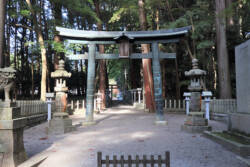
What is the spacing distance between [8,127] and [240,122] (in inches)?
253

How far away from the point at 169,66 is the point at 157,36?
10.9 metres

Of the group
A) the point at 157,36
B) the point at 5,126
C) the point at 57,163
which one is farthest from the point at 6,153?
the point at 157,36

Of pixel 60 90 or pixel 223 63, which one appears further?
pixel 223 63

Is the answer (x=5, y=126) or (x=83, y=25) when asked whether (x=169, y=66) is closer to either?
(x=83, y=25)

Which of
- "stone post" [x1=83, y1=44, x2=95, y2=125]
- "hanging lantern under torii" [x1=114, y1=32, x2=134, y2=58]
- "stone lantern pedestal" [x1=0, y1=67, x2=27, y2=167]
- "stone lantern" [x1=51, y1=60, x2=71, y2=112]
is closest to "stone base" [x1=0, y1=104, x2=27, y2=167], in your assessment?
"stone lantern pedestal" [x1=0, y1=67, x2=27, y2=167]

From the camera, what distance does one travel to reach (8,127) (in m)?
4.19

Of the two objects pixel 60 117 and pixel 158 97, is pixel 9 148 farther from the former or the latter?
pixel 158 97

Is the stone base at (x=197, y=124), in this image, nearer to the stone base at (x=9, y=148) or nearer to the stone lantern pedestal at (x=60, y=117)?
the stone lantern pedestal at (x=60, y=117)

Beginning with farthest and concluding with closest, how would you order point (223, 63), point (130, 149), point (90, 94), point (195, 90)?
1. point (223, 63)
2. point (90, 94)
3. point (195, 90)
4. point (130, 149)

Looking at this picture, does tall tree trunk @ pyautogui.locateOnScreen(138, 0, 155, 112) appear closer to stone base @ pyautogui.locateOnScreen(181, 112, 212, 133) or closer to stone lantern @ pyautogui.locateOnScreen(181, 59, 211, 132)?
stone lantern @ pyautogui.locateOnScreen(181, 59, 211, 132)

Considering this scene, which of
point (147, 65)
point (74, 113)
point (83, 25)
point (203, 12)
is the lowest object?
point (74, 113)

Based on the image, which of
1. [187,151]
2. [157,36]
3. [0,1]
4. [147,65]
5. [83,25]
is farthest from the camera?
[83,25]

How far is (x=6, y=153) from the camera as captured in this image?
4.21 meters

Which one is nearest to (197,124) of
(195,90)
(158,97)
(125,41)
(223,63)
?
(195,90)
